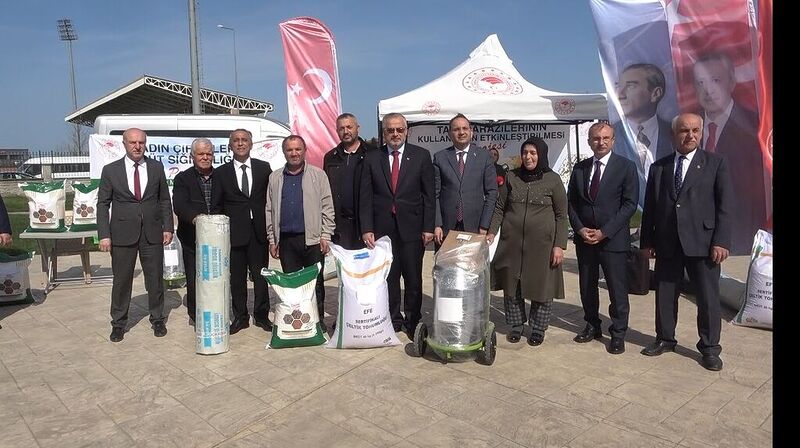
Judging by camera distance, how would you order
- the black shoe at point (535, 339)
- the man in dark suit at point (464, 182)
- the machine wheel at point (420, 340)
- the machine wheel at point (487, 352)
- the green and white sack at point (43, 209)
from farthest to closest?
the green and white sack at point (43, 209) < the man in dark suit at point (464, 182) < the black shoe at point (535, 339) < the machine wheel at point (420, 340) < the machine wheel at point (487, 352)

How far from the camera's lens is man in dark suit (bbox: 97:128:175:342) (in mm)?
4918

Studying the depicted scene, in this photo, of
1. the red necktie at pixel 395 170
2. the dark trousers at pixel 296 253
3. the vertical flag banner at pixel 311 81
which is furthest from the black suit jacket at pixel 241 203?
the vertical flag banner at pixel 311 81

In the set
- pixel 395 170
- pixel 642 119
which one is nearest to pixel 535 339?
pixel 395 170

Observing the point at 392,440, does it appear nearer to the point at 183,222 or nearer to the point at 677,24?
the point at 183,222

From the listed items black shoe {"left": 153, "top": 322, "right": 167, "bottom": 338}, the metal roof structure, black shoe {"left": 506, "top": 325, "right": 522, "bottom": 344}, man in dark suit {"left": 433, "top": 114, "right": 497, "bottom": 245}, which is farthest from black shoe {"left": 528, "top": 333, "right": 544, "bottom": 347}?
the metal roof structure

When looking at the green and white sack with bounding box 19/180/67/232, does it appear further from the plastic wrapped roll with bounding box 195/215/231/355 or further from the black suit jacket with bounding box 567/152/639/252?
the black suit jacket with bounding box 567/152/639/252

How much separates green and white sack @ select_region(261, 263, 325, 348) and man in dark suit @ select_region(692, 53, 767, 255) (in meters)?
3.92

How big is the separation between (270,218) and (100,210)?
1470 millimetres

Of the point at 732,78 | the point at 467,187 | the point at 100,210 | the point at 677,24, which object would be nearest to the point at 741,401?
the point at 467,187

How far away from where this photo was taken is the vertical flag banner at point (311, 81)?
7.04 metres

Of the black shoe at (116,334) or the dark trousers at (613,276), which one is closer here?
the dark trousers at (613,276)

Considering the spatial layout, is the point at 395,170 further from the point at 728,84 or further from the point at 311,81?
the point at 728,84

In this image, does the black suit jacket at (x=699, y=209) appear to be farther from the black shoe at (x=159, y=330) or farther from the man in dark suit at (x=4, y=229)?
the man in dark suit at (x=4, y=229)

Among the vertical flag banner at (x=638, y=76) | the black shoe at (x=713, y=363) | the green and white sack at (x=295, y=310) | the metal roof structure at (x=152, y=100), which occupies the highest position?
the metal roof structure at (x=152, y=100)
